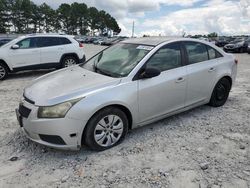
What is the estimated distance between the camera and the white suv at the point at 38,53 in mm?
8820

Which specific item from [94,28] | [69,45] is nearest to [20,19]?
[94,28]

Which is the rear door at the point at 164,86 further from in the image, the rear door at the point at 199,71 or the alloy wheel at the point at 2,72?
the alloy wheel at the point at 2,72

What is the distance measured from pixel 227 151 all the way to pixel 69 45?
769 centimetres

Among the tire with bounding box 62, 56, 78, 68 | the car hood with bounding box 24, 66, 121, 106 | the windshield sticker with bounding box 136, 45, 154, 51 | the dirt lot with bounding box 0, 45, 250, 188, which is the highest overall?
the windshield sticker with bounding box 136, 45, 154, 51

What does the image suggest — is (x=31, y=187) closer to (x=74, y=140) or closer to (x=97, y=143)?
(x=74, y=140)

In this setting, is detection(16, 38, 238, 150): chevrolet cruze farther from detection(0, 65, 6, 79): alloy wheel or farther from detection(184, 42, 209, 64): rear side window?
detection(0, 65, 6, 79): alloy wheel

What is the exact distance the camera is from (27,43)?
29.9ft

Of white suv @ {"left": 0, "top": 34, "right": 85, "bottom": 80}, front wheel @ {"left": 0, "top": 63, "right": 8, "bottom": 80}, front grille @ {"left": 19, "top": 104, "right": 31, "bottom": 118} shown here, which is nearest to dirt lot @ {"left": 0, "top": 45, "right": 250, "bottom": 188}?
front grille @ {"left": 19, "top": 104, "right": 31, "bottom": 118}

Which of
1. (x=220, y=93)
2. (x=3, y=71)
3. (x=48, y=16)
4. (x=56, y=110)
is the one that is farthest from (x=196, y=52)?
(x=48, y=16)

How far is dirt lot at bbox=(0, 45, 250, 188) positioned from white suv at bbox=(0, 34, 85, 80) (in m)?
4.59

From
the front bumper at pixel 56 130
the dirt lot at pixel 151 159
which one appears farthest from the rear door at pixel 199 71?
the front bumper at pixel 56 130

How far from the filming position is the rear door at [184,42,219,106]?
184 inches

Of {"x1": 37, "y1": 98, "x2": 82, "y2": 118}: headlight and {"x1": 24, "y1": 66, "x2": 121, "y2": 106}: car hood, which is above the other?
{"x1": 24, "y1": 66, "x2": 121, "y2": 106}: car hood

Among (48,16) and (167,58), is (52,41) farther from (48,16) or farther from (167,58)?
(48,16)
